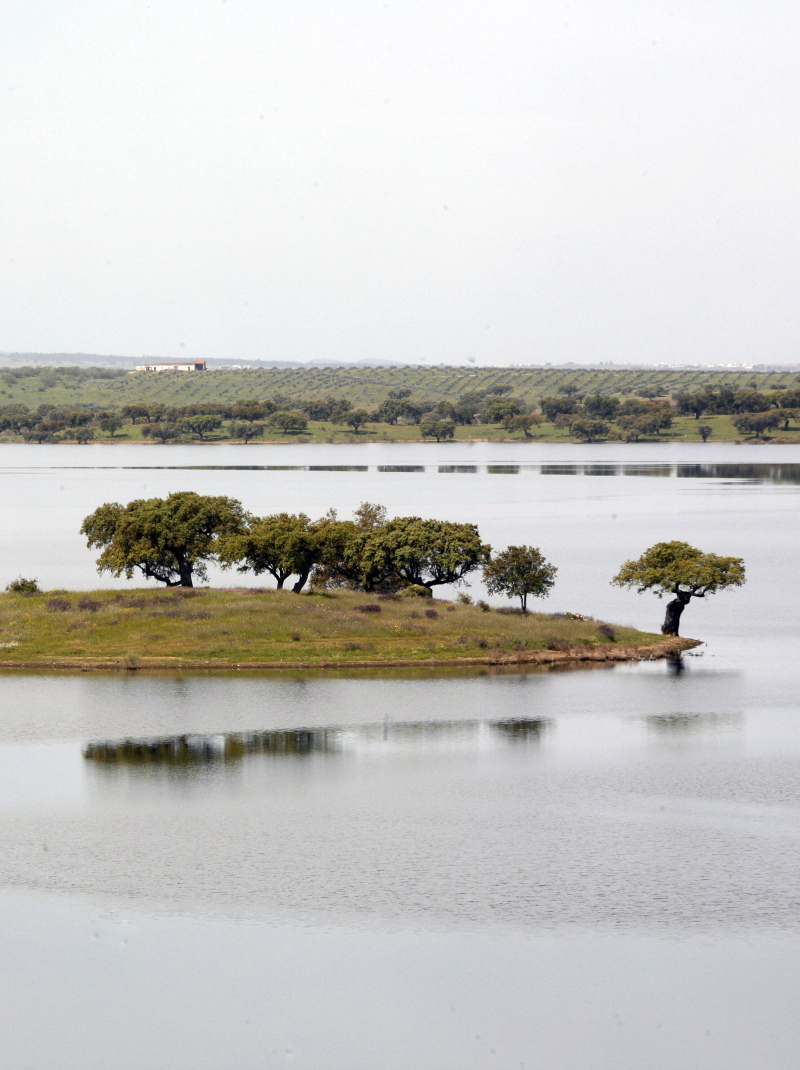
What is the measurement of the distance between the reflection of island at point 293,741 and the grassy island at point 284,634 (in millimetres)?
14122

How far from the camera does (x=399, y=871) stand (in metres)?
46.5

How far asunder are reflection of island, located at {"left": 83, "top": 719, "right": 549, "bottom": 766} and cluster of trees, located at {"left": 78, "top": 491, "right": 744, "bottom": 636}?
2752 centimetres

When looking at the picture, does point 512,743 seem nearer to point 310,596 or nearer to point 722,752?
point 722,752

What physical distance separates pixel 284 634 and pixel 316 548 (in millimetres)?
13692

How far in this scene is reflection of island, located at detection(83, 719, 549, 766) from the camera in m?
61.8

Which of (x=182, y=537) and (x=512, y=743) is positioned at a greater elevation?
(x=182, y=537)

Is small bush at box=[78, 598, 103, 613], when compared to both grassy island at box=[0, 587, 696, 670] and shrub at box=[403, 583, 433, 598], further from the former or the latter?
shrub at box=[403, 583, 433, 598]

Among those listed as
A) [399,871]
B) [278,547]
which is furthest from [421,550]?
[399,871]

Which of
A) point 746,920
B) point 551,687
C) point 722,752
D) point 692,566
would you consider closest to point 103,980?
point 746,920

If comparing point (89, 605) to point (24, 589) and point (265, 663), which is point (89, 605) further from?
point (265, 663)

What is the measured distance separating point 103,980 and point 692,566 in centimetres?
5946

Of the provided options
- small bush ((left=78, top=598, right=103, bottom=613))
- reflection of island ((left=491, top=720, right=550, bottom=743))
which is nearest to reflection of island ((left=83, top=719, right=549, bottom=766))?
reflection of island ((left=491, top=720, right=550, bottom=743))

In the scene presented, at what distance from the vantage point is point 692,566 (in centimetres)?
8788

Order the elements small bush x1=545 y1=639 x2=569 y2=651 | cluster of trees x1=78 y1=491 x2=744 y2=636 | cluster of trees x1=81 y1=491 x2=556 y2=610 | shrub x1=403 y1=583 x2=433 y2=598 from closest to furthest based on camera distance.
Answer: small bush x1=545 y1=639 x2=569 y2=651
cluster of trees x1=78 y1=491 x2=744 y2=636
cluster of trees x1=81 y1=491 x2=556 y2=610
shrub x1=403 y1=583 x2=433 y2=598
